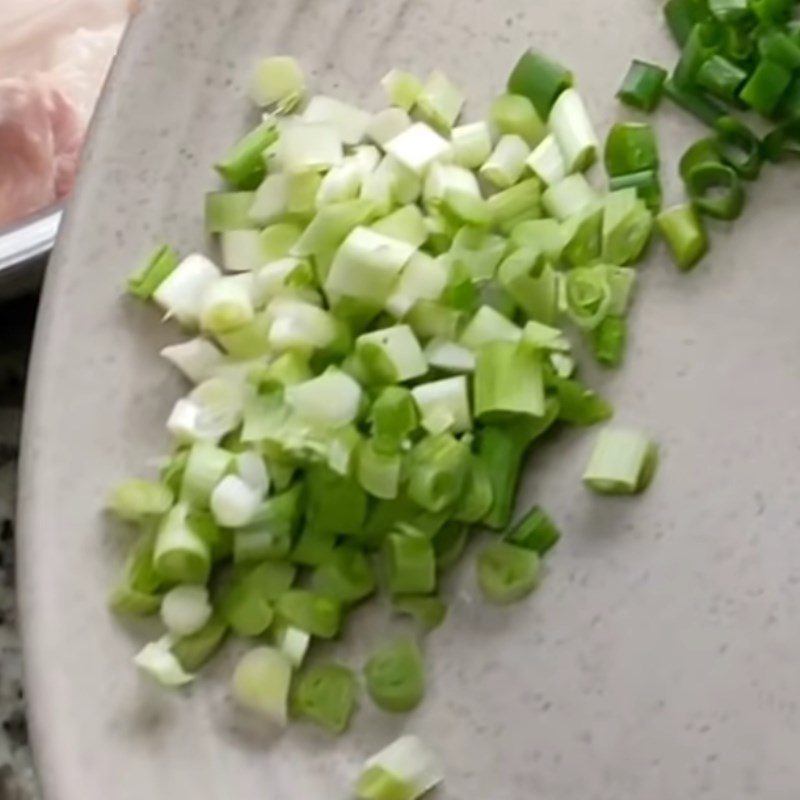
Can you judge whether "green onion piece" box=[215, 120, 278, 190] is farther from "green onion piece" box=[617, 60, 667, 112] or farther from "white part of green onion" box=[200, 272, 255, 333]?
"green onion piece" box=[617, 60, 667, 112]

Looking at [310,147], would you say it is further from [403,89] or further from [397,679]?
[397,679]

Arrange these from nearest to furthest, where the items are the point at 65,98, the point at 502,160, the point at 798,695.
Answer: the point at 798,695 < the point at 502,160 < the point at 65,98

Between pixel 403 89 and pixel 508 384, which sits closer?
pixel 508 384

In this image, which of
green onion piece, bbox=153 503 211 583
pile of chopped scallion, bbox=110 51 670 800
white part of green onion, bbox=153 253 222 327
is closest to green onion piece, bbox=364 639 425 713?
pile of chopped scallion, bbox=110 51 670 800

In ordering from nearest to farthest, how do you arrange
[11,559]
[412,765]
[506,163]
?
[412,765] → [506,163] → [11,559]

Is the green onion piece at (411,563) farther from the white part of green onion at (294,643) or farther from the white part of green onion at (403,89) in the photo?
the white part of green onion at (403,89)

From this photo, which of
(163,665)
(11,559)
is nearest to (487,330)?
(163,665)

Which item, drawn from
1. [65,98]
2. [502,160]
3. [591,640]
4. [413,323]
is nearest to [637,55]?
[502,160]

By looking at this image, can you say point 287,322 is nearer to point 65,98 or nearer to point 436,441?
point 436,441
